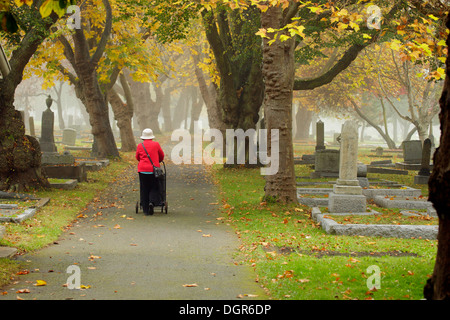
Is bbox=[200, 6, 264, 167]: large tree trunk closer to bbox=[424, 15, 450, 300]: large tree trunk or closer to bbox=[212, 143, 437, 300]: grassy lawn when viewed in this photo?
bbox=[212, 143, 437, 300]: grassy lawn

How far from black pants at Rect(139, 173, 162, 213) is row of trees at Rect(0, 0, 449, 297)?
2.94 m

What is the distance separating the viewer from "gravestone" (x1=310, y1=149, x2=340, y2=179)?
19875mm

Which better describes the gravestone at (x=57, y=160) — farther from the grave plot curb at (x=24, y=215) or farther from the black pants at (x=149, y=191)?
the black pants at (x=149, y=191)

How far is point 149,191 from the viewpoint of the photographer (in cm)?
1293

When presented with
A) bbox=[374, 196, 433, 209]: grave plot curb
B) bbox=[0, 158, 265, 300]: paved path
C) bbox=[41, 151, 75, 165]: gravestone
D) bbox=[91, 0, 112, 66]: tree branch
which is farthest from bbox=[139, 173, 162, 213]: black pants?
bbox=[91, 0, 112, 66]: tree branch

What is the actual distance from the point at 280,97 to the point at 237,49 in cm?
963

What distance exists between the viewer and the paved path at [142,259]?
684 centimetres

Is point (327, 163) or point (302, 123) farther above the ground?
point (302, 123)

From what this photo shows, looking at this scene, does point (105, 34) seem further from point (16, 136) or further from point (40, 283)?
point (40, 283)

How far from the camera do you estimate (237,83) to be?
2392 centimetres

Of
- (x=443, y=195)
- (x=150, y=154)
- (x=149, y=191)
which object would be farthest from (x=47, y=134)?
(x=443, y=195)

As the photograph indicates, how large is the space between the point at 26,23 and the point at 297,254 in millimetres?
10428
